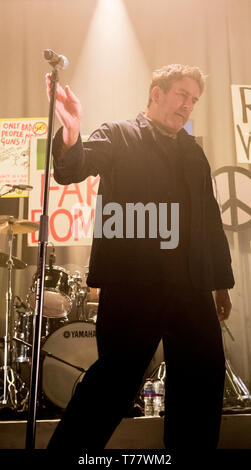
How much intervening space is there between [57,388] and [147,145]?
5.86 feet

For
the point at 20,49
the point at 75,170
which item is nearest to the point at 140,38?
the point at 20,49

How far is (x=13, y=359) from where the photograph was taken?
3295 millimetres

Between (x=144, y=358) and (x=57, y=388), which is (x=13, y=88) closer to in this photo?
(x=57, y=388)

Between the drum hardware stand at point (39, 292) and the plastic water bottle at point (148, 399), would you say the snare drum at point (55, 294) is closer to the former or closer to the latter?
the plastic water bottle at point (148, 399)

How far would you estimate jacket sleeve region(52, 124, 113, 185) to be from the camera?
1774 mm

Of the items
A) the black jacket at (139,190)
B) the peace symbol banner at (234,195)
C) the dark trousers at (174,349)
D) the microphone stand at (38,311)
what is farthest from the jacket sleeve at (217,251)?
the peace symbol banner at (234,195)

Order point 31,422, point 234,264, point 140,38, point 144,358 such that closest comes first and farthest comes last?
point 31,422
point 144,358
point 234,264
point 140,38

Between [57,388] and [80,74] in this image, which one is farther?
[80,74]

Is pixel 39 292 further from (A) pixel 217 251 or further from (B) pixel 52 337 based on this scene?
(B) pixel 52 337

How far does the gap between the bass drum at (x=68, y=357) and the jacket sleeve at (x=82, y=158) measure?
158 centimetres

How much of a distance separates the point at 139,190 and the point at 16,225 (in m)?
1.59

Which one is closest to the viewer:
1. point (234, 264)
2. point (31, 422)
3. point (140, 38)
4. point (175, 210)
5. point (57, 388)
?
point (31, 422)

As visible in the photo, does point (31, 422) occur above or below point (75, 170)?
below
